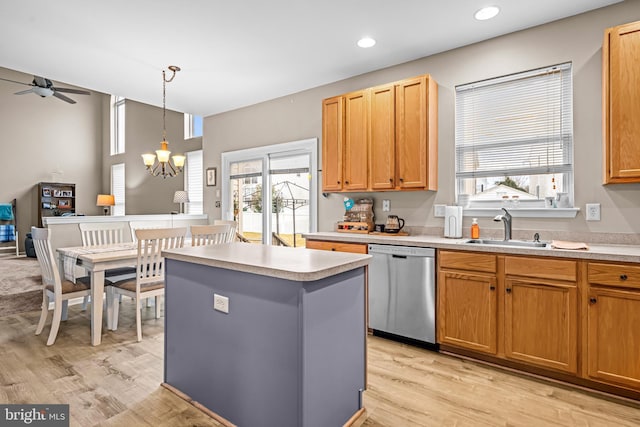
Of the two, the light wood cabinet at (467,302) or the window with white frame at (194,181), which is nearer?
the light wood cabinet at (467,302)

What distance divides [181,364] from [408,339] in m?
1.88

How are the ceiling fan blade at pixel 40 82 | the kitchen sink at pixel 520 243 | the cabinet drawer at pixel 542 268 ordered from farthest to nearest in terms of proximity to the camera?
1. the ceiling fan blade at pixel 40 82
2. the kitchen sink at pixel 520 243
3. the cabinet drawer at pixel 542 268

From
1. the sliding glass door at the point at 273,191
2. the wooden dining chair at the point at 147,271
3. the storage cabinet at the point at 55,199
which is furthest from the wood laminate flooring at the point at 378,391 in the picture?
the storage cabinet at the point at 55,199

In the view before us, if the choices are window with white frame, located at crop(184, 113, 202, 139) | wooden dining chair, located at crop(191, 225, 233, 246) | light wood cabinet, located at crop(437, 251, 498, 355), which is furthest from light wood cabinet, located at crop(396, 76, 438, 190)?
window with white frame, located at crop(184, 113, 202, 139)

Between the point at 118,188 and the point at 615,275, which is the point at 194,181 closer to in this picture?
the point at 118,188

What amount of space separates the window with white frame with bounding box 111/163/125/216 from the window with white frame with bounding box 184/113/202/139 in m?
3.61

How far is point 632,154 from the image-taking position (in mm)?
2344

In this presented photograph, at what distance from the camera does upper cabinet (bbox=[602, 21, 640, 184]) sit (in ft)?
7.63

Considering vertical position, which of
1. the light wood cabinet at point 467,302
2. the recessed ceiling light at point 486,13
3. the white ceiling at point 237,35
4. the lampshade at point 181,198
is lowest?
the light wood cabinet at point 467,302

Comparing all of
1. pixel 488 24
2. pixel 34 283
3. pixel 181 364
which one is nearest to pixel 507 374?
pixel 181 364

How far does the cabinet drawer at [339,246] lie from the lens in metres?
3.29

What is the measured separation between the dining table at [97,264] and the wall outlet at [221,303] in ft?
5.57

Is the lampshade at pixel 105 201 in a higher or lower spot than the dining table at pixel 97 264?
higher

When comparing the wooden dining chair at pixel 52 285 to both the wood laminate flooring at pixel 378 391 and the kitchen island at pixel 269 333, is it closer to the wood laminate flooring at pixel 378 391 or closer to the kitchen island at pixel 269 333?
the wood laminate flooring at pixel 378 391
